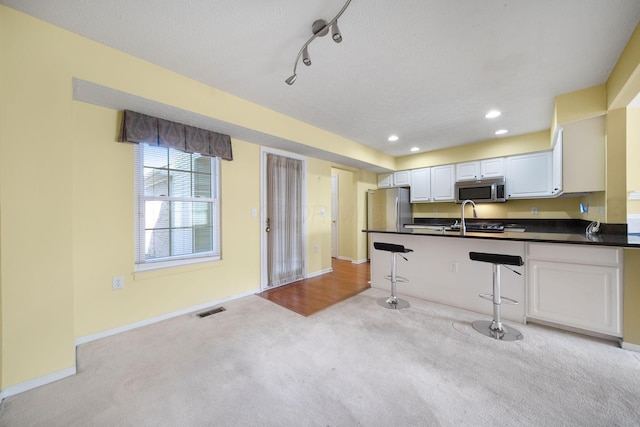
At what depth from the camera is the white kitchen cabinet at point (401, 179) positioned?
5.34 metres

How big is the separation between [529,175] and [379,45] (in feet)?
12.1

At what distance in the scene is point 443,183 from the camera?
482 cm

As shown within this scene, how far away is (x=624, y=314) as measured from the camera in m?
2.02

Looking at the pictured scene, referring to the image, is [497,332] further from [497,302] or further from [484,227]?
[484,227]

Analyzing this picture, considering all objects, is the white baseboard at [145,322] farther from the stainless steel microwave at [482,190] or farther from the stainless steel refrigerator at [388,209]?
the stainless steel microwave at [482,190]

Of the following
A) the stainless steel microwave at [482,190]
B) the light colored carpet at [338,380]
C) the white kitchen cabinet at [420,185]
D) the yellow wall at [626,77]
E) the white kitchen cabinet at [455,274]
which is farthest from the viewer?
the white kitchen cabinet at [420,185]

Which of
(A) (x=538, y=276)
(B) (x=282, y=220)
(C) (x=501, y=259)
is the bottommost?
(A) (x=538, y=276)

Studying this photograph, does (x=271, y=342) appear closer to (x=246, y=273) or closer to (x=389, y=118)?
(x=246, y=273)

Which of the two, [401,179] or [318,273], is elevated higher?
[401,179]

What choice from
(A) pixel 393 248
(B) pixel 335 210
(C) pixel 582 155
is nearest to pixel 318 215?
(B) pixel 335 210

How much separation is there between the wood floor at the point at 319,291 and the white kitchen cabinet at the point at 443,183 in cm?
215

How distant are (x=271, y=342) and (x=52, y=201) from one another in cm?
197

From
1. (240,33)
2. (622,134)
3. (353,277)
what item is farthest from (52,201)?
(622,134)

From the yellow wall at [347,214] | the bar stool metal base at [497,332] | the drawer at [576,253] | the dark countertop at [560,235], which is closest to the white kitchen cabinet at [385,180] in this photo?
the yellow wall at [347,214]
